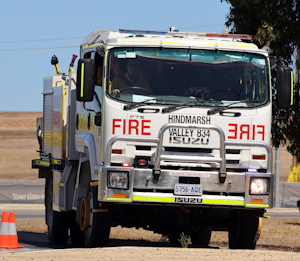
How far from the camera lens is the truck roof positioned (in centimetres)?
1266

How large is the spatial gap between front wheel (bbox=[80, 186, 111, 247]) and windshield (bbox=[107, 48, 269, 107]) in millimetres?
1770

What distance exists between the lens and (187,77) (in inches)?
497

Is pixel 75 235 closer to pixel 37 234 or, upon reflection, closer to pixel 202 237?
pixel 202 237

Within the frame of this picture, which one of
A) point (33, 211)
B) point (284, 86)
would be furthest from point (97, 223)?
point (33, 211)

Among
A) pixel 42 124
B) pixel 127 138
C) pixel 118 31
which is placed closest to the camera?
pixel 127 138

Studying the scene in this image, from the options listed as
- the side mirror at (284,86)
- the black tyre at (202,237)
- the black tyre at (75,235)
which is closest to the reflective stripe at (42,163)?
the black tyre at (75,235)

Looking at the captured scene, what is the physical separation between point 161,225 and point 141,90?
260 cm

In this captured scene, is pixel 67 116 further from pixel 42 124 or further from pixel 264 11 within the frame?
pixel 264 11

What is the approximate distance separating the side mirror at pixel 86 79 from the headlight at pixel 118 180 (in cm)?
117

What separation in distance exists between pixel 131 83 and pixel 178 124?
0.93 meters

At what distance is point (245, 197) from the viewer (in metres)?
12.4

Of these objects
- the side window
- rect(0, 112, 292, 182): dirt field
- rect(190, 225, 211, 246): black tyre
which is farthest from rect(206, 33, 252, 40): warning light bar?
rect(0, 112, 292, 182): dirt field

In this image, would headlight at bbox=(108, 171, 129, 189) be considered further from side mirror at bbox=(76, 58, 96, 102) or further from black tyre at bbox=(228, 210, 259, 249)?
black tyre at bbox=(228, 210, 259, 249)

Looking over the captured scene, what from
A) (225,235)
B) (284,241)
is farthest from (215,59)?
(225,235)
